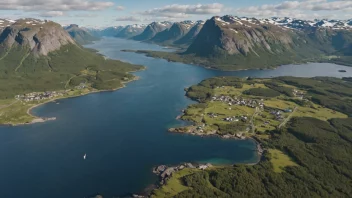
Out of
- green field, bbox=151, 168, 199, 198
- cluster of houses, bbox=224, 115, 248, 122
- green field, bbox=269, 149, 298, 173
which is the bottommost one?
green field, bbox=269, 149, 298, 173

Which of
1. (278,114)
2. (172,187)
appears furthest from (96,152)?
(278,114)

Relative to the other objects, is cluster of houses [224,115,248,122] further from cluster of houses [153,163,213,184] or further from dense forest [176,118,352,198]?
cluster of houses [153,163,213,184]

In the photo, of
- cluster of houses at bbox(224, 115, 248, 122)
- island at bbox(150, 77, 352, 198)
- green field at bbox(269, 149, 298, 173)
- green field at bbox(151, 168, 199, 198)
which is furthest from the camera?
cluster of houses at bbox(224, 115, 248, 122)

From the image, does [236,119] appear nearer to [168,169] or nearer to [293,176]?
[293,176]

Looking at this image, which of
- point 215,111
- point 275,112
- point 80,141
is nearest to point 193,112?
point 215,111

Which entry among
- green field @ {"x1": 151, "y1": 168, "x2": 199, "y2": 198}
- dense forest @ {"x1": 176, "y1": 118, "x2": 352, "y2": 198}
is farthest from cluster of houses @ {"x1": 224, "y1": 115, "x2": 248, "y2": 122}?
green field @ {"x1": 151, "y1": 168, "x2": 199, "y2": 198}

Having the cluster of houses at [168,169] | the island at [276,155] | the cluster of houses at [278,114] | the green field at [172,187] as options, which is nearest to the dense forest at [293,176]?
the island at [276,155]

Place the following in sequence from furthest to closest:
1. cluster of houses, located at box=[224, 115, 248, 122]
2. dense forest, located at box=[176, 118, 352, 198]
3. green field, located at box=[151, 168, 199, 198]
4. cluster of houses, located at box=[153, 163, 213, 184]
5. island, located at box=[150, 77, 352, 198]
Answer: cluster of houses, located at box=[224, 115, 248, 122] → cluster of houses, located at box=[153, 163, 213, 184] → island, located at box=[150, 77, 352, 198] → dense forest, located at box=[176, 118, 352, 198] → green field, located at box=[151, 168, 199, 198]

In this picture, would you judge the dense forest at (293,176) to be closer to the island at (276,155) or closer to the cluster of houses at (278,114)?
the island at (276,155)

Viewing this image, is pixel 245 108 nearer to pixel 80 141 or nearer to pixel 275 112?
pixel 275 112

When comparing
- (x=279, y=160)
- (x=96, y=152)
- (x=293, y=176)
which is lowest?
(x=279, y=160)
